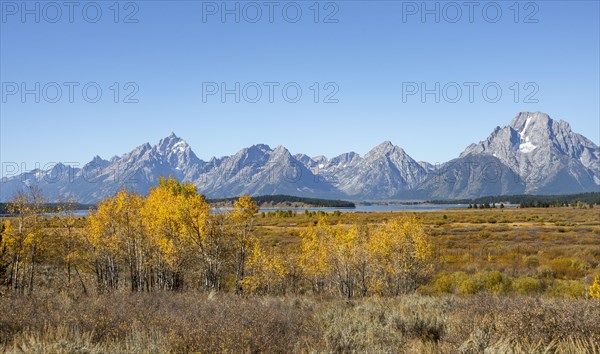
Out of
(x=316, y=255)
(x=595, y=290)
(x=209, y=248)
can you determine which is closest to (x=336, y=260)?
(x=316, y=255)

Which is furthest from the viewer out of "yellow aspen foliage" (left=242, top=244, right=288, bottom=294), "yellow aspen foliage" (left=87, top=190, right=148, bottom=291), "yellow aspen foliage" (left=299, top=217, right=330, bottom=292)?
"yellow aspen foliage" (left=87, top=190, right=148, bottom=291)

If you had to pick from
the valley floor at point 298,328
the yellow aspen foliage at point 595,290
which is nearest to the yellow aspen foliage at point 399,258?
the yellow aspen foliage at point 595,290

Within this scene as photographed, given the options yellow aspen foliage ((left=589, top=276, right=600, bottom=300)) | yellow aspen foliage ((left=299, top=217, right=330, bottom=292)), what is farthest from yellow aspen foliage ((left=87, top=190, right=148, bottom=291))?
yellow aspen foliage ((left=589, top=276, right=600, bottom=300))

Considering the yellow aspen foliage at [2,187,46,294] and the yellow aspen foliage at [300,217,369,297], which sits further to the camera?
the yellow aspen foliage at [2,187,46,294]

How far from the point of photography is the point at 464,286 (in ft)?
72.2

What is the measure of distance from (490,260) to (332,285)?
16.3m

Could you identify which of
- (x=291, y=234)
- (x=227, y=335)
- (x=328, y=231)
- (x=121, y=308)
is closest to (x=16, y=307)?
(x=121, y=308)

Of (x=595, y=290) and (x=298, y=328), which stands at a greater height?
(x=298, y=328)

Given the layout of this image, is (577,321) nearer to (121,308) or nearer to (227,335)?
(227,335)

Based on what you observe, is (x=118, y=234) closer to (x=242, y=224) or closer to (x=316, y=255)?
(x=242, y=224)

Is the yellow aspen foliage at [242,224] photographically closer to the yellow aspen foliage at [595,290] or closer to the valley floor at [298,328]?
the valley floor at [298,328]

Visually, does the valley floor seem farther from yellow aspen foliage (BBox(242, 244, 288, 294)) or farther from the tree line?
yellow aspen foliage (BBox(242, 244, 288, 294))

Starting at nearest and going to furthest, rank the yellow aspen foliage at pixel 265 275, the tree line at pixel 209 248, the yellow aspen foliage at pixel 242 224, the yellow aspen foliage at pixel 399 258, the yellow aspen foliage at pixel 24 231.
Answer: the yellow aspen foliage at pixel 399 258, the tree line at pixel 209 248, the yellow aspen foliage at pixel 242 224, the yellow aspen foliage at pixel 265 275, the yellow aspen foliage at pixel 24 231

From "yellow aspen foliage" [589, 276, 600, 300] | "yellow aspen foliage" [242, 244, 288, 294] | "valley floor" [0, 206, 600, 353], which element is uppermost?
"valley floor" [0, 206, 600, 353]
